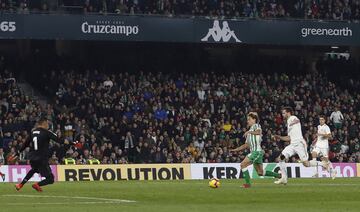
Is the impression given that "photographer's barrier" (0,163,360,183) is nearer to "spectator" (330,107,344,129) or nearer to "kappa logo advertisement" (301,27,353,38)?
"spectator" (330,107,344,129)

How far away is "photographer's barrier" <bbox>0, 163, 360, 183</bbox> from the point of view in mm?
36438

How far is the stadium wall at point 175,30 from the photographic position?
43.4m

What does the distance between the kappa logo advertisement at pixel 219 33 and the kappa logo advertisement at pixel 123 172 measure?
30.4 feet

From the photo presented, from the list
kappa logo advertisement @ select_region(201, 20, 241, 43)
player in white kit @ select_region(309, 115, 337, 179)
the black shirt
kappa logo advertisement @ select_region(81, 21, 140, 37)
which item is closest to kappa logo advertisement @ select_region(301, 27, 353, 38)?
kappa logo advertisement @ select_region(201, 20, 241, 43)

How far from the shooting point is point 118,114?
43.4m

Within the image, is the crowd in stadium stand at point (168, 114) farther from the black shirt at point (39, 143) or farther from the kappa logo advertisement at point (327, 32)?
the black shirt at point (39, 143)

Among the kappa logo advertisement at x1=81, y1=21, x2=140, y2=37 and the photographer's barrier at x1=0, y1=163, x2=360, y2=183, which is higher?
the kappa logo advertisement at x1=81, y1=21, x2=140, y2=37

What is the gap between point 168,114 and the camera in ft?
145

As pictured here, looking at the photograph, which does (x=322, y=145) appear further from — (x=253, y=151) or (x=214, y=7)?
(x=214, y=7)

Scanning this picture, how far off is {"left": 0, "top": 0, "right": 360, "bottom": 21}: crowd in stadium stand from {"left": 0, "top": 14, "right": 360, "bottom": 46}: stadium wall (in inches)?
25.9

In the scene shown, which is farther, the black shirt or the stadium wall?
the stadium wall

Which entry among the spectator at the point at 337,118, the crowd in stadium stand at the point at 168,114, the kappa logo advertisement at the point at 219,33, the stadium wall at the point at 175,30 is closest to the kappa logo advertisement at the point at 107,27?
the stadium wall at the point at 175,30

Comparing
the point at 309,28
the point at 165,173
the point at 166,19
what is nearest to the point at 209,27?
the point at 166,19

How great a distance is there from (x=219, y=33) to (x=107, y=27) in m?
4.98
